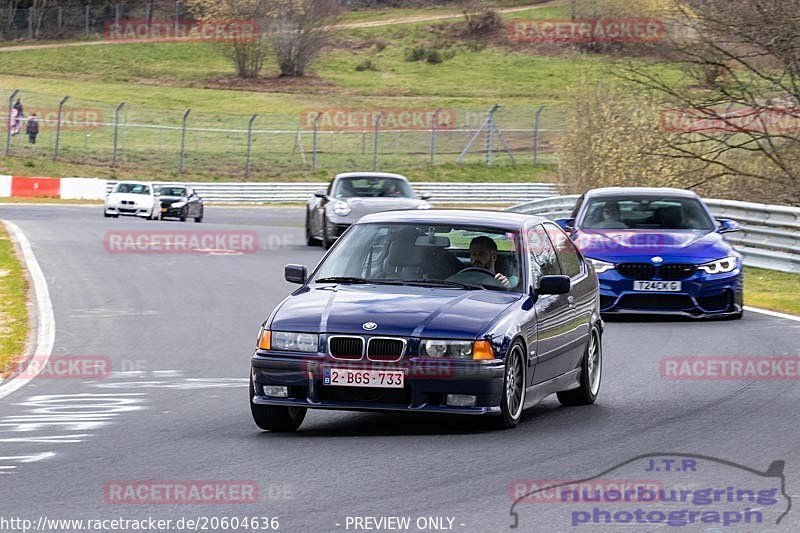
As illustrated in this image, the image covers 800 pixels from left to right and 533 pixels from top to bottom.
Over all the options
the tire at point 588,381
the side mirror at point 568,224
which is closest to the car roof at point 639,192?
the side mirror at point 568,224

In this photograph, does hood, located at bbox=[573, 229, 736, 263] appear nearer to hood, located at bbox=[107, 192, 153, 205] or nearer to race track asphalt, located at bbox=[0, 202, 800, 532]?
race track asphalt, located at bbox=[0, 202, 800, 532]

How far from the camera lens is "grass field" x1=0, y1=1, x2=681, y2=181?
2389 inches

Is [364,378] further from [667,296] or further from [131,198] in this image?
[131,198]

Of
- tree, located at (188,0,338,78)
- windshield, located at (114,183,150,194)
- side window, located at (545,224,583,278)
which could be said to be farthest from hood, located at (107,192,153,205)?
tree, located at (188,0,338,78)

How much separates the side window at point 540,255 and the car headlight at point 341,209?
52.5 feet

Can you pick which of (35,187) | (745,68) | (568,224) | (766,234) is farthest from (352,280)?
(35,187)

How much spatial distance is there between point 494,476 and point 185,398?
3.96 meters

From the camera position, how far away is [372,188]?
2788cm

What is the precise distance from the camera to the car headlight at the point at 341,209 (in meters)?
26.7

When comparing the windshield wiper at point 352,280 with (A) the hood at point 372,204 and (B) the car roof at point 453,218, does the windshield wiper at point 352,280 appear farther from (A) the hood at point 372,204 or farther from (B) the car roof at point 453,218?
(A) the hood at point 372,204

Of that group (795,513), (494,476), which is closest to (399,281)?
(494,476)

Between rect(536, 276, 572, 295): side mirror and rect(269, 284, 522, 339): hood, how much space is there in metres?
0.26

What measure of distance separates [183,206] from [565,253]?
3047cm

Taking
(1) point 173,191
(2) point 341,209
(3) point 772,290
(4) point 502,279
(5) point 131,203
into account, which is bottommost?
(5) point 131,203
